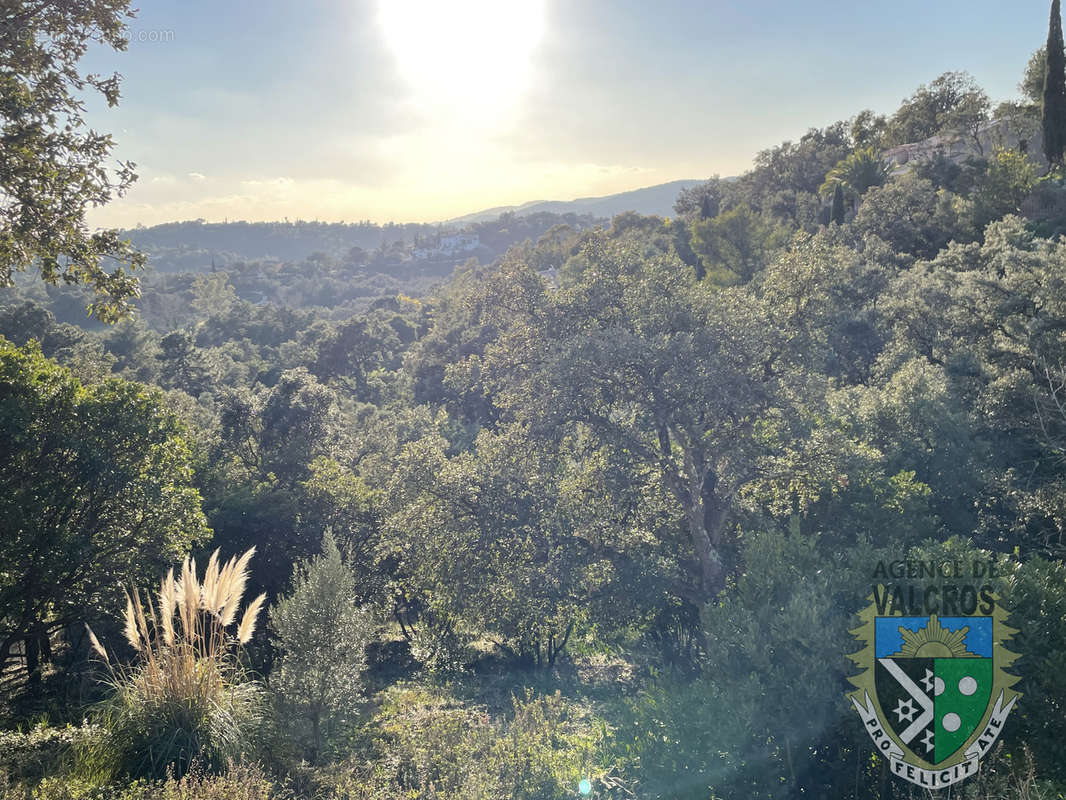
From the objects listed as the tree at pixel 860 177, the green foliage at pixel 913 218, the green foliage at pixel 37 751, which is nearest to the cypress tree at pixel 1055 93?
the green foliage at pixel 913 218

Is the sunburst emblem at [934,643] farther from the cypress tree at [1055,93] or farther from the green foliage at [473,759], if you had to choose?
the cypress tree at [1055,93]

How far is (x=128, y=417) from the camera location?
12.4m

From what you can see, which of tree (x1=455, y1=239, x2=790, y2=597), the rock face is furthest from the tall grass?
the rock face

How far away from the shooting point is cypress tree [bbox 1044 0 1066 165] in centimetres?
3459

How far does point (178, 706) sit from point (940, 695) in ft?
31.1

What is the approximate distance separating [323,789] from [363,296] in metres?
160

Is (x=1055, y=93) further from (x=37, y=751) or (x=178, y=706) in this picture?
(x=37, y=751)

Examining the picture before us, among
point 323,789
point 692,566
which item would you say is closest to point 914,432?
point 692,566

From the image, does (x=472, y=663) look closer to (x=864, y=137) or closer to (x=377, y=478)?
(x=377, y=478)

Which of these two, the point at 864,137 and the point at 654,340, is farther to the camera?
the point at 864,137

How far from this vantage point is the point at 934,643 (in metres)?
7.61

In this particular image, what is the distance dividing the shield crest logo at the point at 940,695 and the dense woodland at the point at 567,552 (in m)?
0.29

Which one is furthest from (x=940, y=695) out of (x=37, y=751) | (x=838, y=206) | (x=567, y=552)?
(x=838, y=206)

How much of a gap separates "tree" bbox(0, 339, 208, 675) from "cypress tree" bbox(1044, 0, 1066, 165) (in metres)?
49.7
